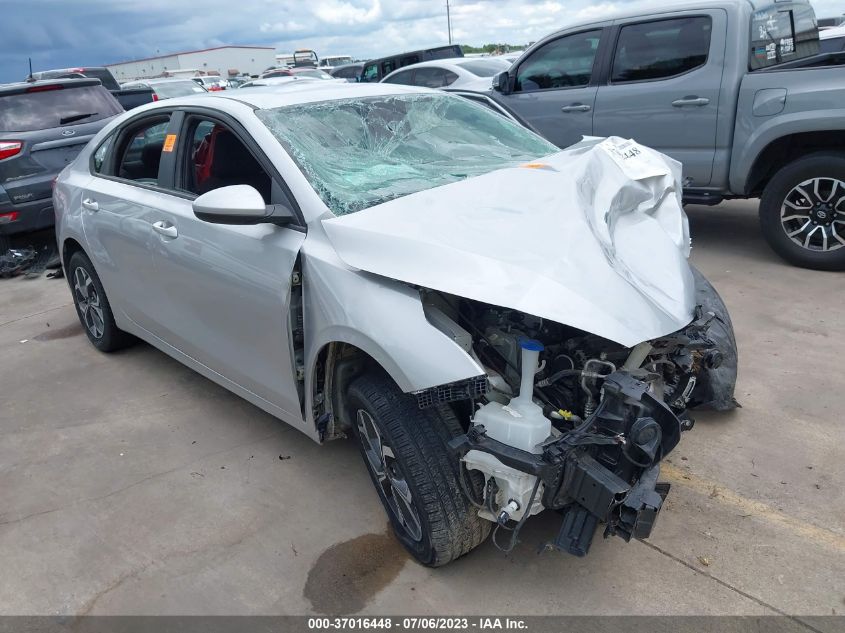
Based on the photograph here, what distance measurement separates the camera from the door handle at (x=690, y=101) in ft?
18.7

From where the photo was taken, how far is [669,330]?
2.34 m

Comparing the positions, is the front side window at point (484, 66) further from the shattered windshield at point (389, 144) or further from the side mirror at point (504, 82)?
the shattered windshield at point (389, 144)

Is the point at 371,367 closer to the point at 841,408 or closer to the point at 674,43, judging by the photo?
the point at 841,408

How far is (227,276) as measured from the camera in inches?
125

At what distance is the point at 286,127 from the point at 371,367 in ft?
3.98

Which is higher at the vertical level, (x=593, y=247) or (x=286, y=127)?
(x=286, y=127)

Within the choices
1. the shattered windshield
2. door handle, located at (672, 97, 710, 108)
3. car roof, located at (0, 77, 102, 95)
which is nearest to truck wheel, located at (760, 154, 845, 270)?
door handle, located at (672, 97, 710, 108)

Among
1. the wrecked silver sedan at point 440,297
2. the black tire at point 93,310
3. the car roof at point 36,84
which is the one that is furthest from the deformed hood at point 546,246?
the car roof at point 36,84

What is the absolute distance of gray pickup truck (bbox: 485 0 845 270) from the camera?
5.28m

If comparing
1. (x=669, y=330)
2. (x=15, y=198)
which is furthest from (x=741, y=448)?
(x=15, y=198)

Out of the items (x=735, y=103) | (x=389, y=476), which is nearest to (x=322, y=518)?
(x=389, y=476)

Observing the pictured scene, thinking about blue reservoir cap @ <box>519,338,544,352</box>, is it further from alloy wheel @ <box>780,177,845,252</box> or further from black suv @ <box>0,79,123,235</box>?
black suv @ <box>0,79,123,235</box>

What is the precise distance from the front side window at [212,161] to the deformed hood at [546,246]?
113cm

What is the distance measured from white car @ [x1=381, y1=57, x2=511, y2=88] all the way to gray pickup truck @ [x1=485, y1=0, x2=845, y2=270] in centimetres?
375
